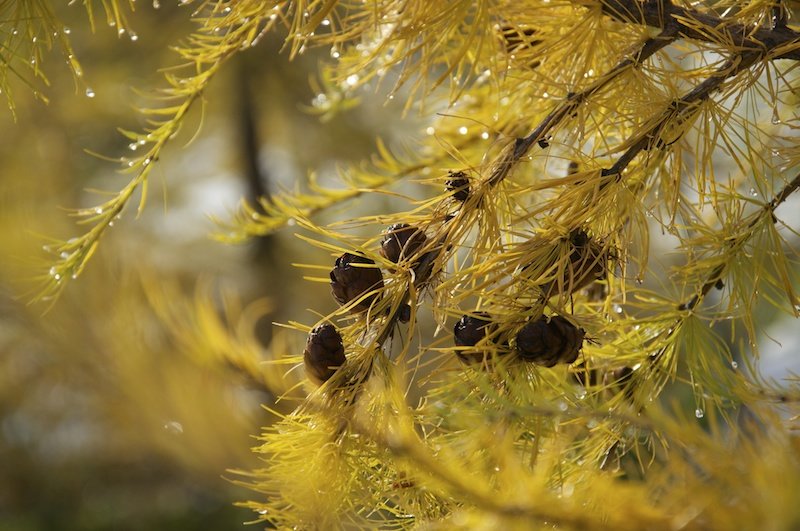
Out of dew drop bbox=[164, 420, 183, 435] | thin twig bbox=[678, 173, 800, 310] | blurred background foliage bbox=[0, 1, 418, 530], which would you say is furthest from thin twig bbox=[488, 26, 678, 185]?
blurred background foliage bbox=[0, 1, 418, 530]

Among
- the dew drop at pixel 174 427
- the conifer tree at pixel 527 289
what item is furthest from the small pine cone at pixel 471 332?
the dew drop at pixel 174 427

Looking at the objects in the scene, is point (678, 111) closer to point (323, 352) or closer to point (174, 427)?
point (323, 352)

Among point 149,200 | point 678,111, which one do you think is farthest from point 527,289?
point 149,200

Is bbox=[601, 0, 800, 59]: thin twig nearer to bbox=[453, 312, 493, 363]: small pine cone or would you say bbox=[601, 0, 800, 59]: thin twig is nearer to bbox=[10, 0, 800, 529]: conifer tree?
bbox=[10, 0, 800, 529]: conifer tree

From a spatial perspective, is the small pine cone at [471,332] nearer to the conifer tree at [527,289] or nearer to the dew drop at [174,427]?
the conifer tree at [527,289]

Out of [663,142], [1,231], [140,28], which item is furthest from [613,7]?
[140,28]
